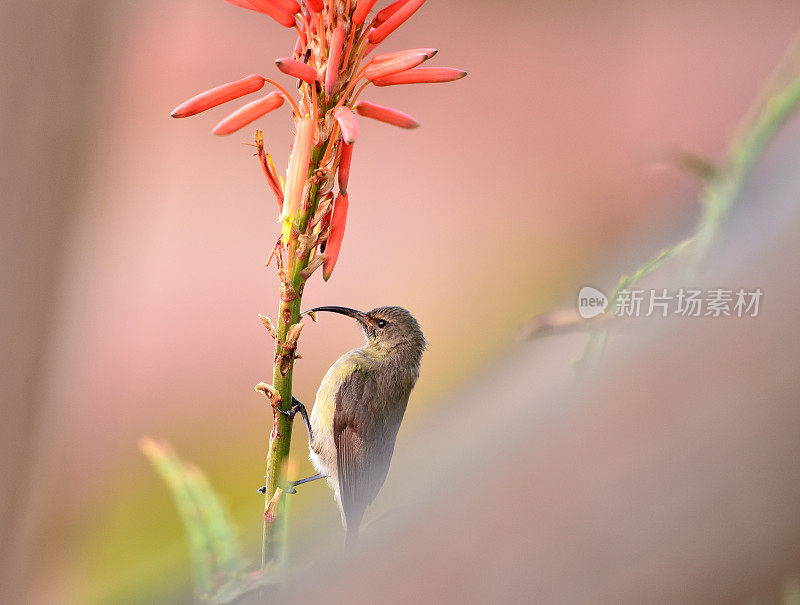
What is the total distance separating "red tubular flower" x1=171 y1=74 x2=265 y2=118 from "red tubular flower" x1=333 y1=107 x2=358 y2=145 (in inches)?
4.0

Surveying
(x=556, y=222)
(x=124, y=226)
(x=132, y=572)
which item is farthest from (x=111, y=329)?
(x=556, y=222)

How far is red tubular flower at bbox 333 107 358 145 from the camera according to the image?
42cm

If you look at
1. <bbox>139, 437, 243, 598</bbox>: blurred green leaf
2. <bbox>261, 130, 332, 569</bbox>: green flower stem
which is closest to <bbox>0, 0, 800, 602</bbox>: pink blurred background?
<bbox>139, 437, 243, 598</bbox>: blurred green leaf

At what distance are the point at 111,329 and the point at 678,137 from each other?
0.77 meters

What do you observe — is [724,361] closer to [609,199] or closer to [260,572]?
[609,199]

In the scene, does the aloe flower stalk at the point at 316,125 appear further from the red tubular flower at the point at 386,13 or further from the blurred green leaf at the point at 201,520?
the blurred green leaf at the point at 201,520

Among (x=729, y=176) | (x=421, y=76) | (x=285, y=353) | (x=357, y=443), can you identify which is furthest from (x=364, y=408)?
(x=729, y=176)

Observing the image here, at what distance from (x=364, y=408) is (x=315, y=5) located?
1.43ft

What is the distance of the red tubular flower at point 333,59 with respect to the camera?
1.46 feet

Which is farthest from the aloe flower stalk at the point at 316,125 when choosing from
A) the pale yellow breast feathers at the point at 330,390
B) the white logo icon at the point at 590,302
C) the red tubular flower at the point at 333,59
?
the white logo icon at the point at 590,302

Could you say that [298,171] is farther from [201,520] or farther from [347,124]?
[201,520]

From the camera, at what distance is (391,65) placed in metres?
0.49

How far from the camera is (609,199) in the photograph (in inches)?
33.4

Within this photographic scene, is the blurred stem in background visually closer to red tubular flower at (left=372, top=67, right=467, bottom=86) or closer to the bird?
the bird
